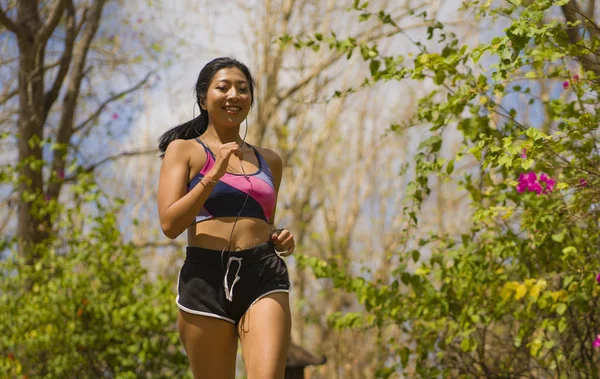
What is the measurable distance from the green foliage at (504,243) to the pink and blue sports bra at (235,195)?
1.04m

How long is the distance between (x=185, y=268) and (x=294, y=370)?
8.86ft

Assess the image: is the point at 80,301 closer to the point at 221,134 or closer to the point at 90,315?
the point at 90,315

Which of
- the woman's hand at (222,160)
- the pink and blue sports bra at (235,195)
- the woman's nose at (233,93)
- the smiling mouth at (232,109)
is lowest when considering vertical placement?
the pink and blue sports bra at (235,195)

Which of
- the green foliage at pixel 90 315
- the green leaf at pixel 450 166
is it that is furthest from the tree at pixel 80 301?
the green leaf at pixel 450 166

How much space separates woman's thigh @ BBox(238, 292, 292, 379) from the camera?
8.39 ft

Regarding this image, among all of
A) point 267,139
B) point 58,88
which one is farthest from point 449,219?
point 58,88

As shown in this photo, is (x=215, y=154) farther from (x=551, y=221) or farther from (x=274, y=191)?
(x=551, y=221)

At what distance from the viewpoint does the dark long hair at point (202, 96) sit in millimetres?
2961

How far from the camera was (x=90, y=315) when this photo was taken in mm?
5809

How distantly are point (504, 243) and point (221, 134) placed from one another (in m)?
1.83

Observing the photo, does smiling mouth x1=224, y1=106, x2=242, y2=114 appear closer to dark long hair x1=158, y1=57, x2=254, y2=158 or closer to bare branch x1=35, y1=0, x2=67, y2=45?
dark long hair x1=158, y1=57, x2=254, y2=158

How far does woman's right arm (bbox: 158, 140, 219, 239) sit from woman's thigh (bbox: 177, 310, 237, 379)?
308 millimetres

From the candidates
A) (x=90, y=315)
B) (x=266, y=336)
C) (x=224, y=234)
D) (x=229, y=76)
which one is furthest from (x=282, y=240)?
(x=90, y=315)

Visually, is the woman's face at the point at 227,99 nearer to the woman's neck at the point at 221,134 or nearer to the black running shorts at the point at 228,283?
the woman's neck at the point at 221,134
